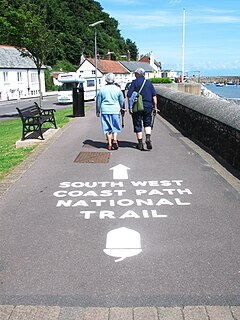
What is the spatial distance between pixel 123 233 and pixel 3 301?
5.57ft

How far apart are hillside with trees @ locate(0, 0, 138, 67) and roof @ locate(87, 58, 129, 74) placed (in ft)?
31.9

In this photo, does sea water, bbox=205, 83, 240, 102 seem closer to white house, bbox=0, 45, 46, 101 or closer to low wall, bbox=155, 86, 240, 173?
white house, bbox=0, 45, 46, 101

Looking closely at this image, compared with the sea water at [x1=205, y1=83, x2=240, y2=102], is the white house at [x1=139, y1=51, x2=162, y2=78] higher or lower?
higher

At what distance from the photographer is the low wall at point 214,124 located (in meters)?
7.40

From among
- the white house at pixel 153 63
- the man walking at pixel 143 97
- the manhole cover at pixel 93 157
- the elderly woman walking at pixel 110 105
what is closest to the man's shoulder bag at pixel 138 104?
the man walking at pixel 143 97

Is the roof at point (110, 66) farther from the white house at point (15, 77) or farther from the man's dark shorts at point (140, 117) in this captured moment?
the man's dark shorts at point (140, 117)

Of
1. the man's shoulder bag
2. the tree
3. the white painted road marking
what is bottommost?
the white painted road marking

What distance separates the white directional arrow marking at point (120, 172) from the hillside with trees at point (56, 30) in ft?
55.0

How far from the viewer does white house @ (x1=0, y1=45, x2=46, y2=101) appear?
52744mm

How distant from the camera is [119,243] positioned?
168 inches

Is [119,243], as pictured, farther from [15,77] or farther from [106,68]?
[106,68]

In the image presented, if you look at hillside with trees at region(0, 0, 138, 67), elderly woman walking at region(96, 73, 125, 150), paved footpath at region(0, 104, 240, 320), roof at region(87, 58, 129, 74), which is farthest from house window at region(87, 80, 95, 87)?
roof at region(87, 58, 129, 74)

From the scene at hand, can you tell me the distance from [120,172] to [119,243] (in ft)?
10.5

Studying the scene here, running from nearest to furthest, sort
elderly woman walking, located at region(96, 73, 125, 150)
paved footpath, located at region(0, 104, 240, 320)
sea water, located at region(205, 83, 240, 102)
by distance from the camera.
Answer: paved footpath, located at region(0, 104, 240, 320)
elderly woman walking, located at region(96, 73, 125, 150)
sea water, located at region(205, 83, 240, 102)
